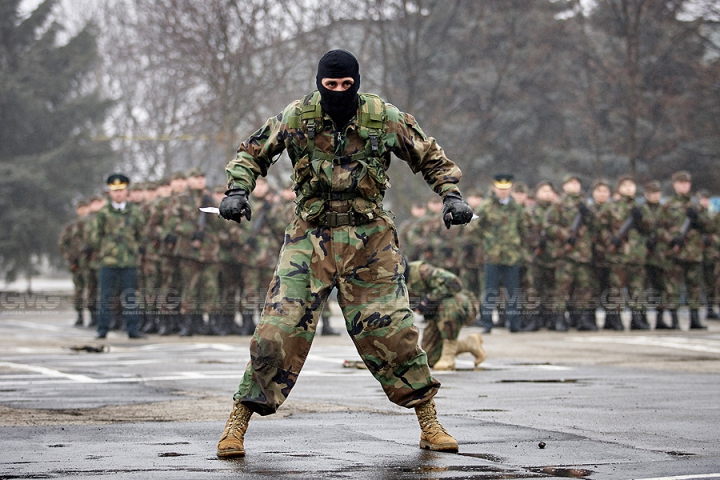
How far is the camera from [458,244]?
22.4m

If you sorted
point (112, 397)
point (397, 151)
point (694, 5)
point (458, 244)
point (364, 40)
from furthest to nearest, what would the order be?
point (694, 5) → point (364, 40) → point (458, 244) → point (112, 397) → point (397, 151)

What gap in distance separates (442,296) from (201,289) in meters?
8.71

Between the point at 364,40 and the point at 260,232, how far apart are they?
15.2 metres

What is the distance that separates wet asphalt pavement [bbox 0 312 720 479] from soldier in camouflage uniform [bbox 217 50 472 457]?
41 cm

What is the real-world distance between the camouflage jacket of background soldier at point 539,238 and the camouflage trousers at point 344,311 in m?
14.6

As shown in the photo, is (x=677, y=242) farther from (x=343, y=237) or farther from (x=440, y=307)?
(x=343, y=237)

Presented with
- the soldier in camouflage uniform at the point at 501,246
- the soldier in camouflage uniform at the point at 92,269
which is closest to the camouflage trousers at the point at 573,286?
the soldier in camouflage uniform at the point at 501,246

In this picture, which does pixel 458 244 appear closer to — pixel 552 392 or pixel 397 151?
pixel 552 392

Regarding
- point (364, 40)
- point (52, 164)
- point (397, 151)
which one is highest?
point (364, 40)

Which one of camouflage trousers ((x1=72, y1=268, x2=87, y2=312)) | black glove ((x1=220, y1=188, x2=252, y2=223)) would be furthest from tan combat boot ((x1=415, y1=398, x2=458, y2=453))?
camouflage trousers ((x1=72, y1=268, x2=87, y2=312))

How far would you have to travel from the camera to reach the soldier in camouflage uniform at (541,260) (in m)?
21.5

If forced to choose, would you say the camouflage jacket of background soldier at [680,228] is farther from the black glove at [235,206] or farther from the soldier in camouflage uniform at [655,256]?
the black glove at [235,206]

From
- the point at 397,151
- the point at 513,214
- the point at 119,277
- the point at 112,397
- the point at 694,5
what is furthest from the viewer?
the point at 694,5

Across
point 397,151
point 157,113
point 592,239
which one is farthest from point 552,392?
point 157,113
